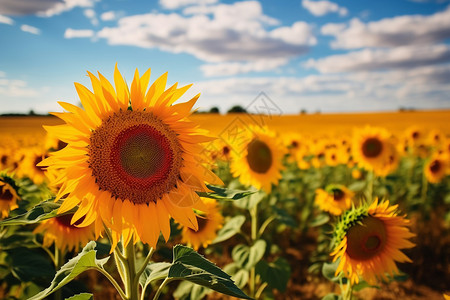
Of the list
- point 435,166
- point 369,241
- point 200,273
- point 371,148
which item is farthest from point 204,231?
point 435,166

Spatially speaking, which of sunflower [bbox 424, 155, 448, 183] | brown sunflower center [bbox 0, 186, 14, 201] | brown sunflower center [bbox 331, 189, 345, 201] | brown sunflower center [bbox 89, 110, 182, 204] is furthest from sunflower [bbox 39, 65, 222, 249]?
sunflower [bbox 424, 155, 448, 183]

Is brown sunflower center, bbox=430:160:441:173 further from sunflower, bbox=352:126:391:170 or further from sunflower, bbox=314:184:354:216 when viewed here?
sunflower, bbox=314:184:354:216

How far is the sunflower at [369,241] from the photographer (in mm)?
2404

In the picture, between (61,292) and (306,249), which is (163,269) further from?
(306,249)

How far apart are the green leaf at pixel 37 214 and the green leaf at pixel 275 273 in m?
2.53

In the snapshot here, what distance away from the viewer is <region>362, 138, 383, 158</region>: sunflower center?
585 cm

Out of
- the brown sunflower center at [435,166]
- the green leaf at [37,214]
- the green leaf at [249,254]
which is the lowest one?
the green leaf at [249,254]

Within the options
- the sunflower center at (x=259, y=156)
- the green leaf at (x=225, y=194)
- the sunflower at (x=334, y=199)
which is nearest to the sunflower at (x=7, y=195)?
the green leaf at (x=225, y=194)

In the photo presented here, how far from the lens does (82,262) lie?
4.74 feet

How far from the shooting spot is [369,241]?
97.3 inches

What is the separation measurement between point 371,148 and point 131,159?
17.4ft

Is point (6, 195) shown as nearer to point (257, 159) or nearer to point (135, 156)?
point (135, 156)

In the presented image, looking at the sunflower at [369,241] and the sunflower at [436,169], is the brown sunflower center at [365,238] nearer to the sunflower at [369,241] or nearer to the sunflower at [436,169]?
the sunflower at [369,241]

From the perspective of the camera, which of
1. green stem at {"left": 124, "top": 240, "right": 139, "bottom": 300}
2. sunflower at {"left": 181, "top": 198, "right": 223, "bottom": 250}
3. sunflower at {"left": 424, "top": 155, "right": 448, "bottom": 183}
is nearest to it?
green stem at {"left": 124, "top": 240, "right": 139, "bottom": 300}
